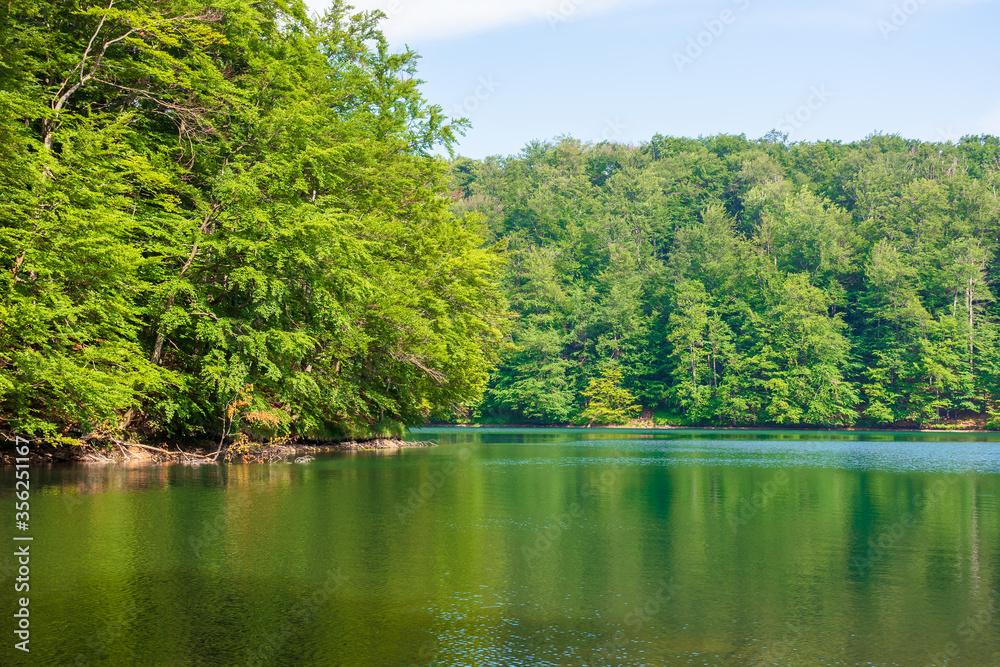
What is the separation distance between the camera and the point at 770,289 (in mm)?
77625

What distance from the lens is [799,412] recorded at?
70.8 meters

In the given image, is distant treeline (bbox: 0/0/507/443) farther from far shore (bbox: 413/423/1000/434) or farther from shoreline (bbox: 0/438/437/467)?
far shore (bbox: 413/423/1000/434)

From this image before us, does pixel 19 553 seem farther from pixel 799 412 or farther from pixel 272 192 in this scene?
pixel 799 412

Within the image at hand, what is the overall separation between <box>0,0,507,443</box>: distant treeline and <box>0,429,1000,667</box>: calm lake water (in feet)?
14.9

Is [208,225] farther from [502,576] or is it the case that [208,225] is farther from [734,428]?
[734,428]

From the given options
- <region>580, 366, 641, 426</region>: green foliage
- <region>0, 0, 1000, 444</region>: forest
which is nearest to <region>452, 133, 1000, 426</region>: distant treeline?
<region>0, 0, 1000, 444</region>: forest

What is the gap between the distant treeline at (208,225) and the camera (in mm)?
19812

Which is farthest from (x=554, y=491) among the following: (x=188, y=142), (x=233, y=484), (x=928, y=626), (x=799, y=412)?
(x=799, y=412)

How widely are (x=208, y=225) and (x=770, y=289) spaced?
200ft

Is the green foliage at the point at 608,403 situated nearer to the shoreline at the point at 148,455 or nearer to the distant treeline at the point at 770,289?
the distant treeline at the point at 770,289

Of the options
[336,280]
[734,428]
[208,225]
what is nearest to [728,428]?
[734,428]

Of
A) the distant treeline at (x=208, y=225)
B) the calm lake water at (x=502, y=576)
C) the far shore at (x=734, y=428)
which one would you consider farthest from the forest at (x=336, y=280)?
the calm lake water at (x=502, y=576)

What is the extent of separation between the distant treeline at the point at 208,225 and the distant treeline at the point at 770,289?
2720 centimetres

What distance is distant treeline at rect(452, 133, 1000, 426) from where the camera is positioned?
2813 inches
